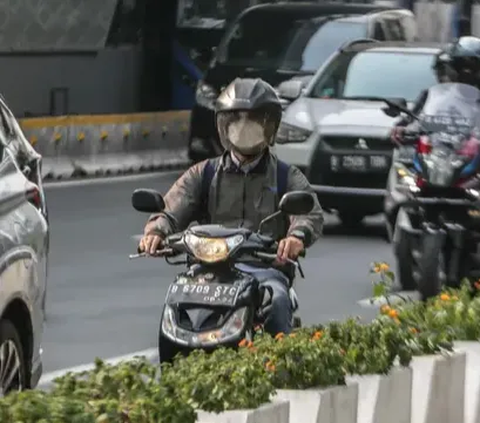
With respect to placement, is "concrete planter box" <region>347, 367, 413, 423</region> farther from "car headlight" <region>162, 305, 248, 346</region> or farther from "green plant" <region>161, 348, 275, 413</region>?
"car headlight" <region>162, 305, 248, 346</region>

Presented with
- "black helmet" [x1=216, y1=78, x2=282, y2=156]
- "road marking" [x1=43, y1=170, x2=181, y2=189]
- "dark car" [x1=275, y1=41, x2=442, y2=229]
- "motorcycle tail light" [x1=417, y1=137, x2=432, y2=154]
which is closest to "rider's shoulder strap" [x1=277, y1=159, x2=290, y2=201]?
"black helmet" [x1=216, y1=78, x2=282, y2=156]

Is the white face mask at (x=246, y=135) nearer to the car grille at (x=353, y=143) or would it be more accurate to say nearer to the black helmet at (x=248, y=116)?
the black helmet at (x=248, y=116)

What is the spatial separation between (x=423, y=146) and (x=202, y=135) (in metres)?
10.2

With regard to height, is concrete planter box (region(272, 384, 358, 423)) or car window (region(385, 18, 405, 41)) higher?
concrete planter box (region(272, 384, 358, 423))

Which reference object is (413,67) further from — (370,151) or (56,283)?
(56,283)

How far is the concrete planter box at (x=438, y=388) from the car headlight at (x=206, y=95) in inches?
624

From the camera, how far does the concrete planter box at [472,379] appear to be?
8.75 m

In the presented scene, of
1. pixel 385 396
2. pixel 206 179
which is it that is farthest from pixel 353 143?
pixel 385 396

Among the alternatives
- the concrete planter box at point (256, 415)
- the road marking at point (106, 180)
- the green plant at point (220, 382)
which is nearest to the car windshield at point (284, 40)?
the road marking at point (106, 180)

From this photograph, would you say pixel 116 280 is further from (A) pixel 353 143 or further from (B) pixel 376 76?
(B) pixel 376 76

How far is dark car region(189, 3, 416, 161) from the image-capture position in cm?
2447

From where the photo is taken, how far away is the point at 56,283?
15.7 m

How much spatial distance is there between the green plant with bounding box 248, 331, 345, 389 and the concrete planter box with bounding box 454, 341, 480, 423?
1333 millimetres

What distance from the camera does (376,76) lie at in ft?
68.6
